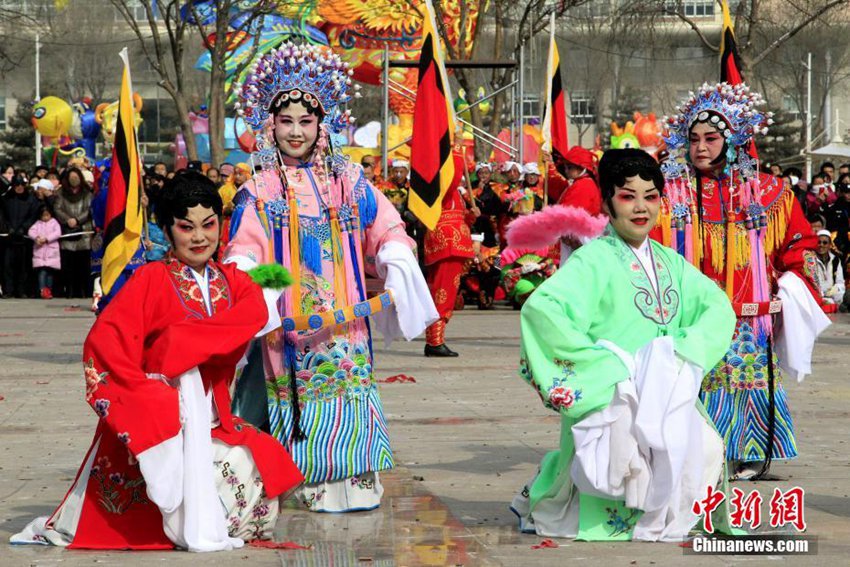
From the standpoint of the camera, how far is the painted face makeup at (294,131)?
667 centimetres

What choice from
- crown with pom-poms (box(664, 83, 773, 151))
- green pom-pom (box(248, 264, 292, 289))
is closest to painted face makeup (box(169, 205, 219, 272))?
green pom-pom (box(248, 264, 292, 289))

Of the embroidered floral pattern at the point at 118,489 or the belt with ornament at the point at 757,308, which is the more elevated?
the belt with ornament at the point at 757,308

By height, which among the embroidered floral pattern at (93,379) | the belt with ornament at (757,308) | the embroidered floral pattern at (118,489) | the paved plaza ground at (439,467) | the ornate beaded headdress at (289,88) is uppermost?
the ornate beaded headdress at (289,88)

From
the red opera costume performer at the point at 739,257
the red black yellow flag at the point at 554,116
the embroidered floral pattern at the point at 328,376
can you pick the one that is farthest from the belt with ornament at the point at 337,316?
the red black yellow flag at the point at 554,116

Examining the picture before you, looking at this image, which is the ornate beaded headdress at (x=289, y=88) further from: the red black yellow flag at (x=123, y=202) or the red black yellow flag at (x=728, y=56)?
the red black yellow flag at (x=123, y=202)

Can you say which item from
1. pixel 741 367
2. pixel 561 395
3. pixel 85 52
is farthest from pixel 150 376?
pixel 85 52

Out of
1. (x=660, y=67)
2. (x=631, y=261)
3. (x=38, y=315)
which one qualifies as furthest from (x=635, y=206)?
(x=660, y=67)

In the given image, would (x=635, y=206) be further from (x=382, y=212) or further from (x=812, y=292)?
(x=812, y=292)

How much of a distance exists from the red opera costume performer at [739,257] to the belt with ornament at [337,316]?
1492 mm

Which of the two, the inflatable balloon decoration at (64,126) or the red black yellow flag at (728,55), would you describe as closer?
the red black yellow flag at (728,55)

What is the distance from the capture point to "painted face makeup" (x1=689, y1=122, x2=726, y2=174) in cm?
723

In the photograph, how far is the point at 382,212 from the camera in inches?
267

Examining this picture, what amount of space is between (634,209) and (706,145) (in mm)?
1500

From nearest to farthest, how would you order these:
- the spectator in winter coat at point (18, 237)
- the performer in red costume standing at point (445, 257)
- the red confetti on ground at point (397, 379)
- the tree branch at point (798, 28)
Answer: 1. the red confetti on ground at point (397, 379)
2. the performer in red costume standing at point (445, 257)
3. the spectator in winter coat at point (18, 237)
4. the tree branch at point (798, 28)
